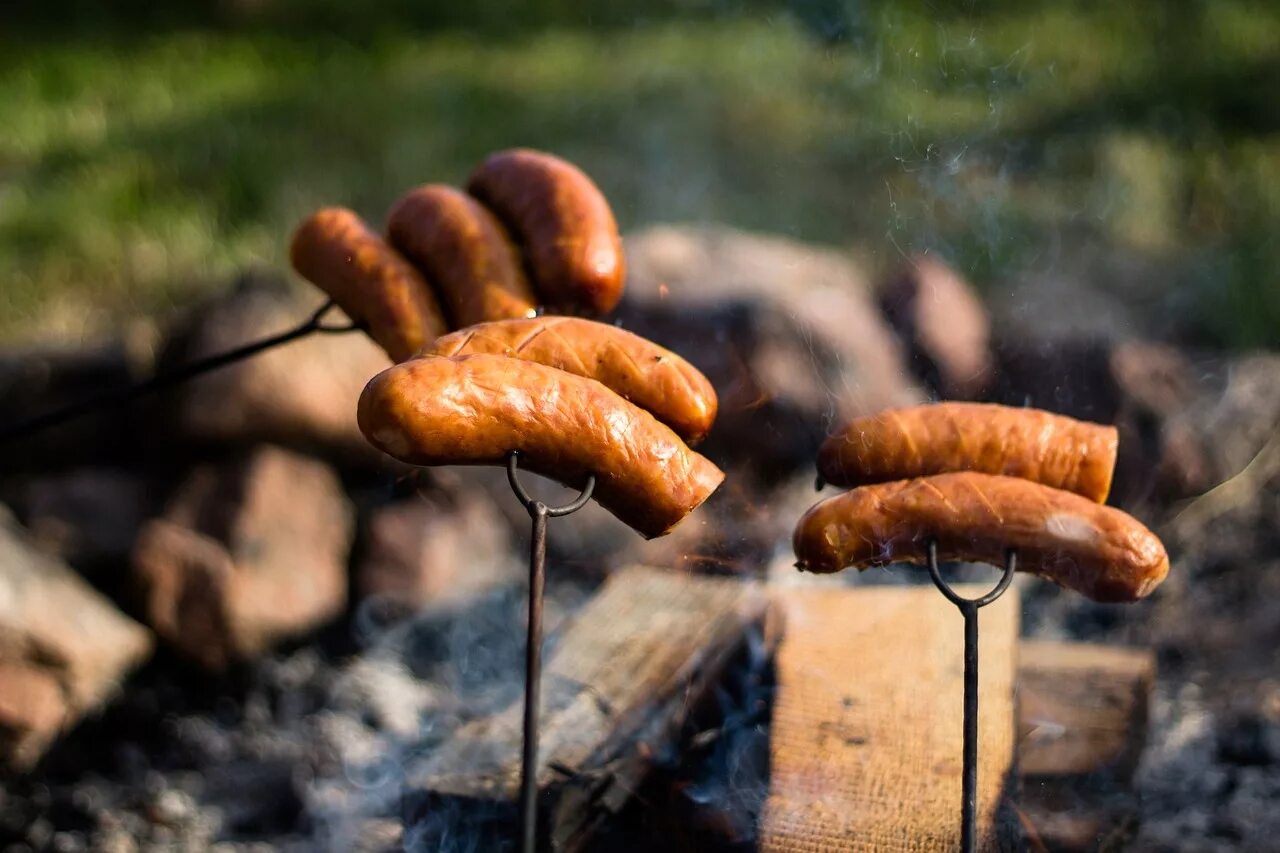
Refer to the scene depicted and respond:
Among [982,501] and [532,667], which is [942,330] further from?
[532,667]

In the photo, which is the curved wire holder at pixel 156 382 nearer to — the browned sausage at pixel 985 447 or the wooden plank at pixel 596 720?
the wooden plank at pixel 596 720

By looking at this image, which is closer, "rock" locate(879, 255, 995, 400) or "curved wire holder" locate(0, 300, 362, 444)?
"curved wire holder" locate(0, 300, 362, 444)

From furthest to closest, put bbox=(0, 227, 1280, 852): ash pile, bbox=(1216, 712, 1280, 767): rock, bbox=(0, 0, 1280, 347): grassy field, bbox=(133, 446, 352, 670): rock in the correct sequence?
bbox=(0, 0, 1280, 347): grassy field < bbox=(133, 446, 352, 670): rock < bbox=(0, 227, 1280, 852): ash pile < bbox=(1216, 712, 1280, 767): rock

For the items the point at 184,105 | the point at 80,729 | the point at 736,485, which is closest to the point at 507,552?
the point at 736,485

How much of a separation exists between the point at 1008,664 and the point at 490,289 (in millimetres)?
1595

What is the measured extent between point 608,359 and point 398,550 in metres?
2.62

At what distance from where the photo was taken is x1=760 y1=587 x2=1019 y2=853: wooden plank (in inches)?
97.7

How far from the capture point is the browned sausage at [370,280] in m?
2.64

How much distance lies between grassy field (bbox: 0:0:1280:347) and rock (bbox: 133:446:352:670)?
1.81m

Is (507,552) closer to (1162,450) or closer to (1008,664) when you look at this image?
(1008,664)

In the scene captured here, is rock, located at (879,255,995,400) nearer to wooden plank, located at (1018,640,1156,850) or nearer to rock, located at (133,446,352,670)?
wooden plank, located at (1018,640,1156,850)

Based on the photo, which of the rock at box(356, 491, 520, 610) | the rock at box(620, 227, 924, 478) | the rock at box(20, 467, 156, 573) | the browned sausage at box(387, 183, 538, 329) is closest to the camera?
the browned sausage at box(387, 183, 538, 329)

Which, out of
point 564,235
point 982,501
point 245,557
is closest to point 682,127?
point 245,557

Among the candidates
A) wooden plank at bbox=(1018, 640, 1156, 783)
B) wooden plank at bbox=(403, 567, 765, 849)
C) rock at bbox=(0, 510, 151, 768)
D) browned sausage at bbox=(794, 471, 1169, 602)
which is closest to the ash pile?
rock at bbox=(0, 510, 151, 768)
